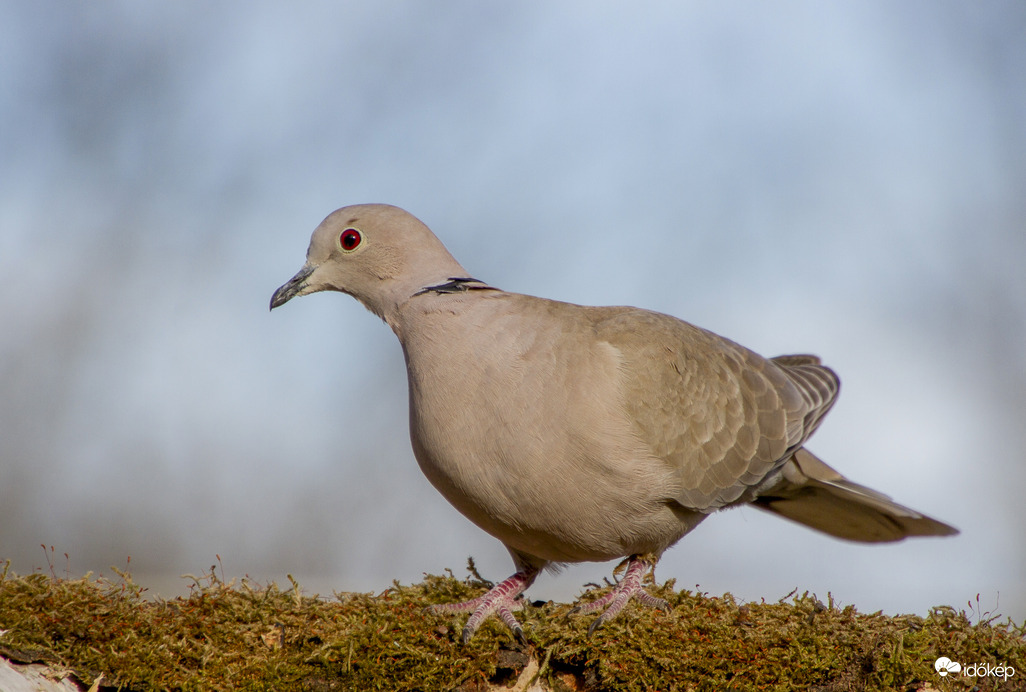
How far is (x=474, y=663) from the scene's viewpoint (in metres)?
2.96

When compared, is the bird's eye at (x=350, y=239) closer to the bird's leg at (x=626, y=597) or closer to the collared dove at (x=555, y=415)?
the collared dove at (x=555, y=415)

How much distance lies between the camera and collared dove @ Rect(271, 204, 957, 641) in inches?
131

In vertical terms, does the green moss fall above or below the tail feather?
below

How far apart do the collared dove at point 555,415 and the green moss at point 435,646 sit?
148mm

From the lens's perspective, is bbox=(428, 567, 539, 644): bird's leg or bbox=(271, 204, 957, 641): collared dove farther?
bbox=(271, 204, 957, 641): collared dove

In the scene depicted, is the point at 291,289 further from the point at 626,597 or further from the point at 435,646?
the point at 626,597

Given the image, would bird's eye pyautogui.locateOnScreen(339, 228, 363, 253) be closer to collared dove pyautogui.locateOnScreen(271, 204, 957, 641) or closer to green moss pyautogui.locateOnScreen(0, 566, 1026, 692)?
collared dove pyautogui.locateOnScreen(271, 204, 957, 641)

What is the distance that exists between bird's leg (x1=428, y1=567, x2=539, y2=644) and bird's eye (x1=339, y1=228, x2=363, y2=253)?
67.1 inches

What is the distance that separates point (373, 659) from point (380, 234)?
1924mm

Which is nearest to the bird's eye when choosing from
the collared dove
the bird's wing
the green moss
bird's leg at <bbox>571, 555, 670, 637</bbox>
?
the collared dove

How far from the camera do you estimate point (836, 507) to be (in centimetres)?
459

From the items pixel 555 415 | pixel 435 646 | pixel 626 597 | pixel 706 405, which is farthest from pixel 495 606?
pixel 706 405

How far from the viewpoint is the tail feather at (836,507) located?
4.41 metres

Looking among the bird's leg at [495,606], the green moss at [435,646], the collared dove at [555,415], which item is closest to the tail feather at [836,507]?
the collared dove at [555,415]
